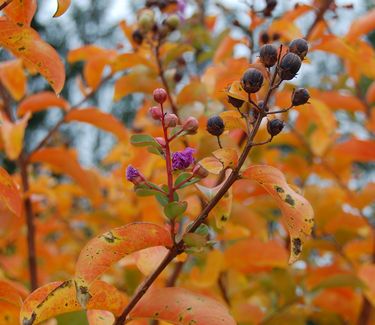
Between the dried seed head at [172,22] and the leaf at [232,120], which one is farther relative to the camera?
the dried seed head at [172,22]

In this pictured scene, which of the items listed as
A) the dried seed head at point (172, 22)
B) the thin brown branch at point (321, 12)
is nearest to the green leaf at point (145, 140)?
the dried seed head at point (172, 22)

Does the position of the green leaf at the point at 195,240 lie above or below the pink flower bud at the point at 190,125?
below

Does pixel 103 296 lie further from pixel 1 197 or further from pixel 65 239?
pixel 65 239

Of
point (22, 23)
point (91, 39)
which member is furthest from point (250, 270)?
point (91, 39)

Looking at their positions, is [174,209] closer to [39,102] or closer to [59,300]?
[59,300]

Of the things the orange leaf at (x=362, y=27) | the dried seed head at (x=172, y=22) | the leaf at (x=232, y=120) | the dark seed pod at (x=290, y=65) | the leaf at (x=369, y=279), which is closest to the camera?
the dark seed pod at (x=290, y=65)

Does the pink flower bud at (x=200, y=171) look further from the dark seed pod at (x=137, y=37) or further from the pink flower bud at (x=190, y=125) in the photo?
the dark seed pod at (x=137, y=37)

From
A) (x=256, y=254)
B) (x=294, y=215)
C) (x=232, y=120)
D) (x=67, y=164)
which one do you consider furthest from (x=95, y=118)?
(x=294, y=215)
